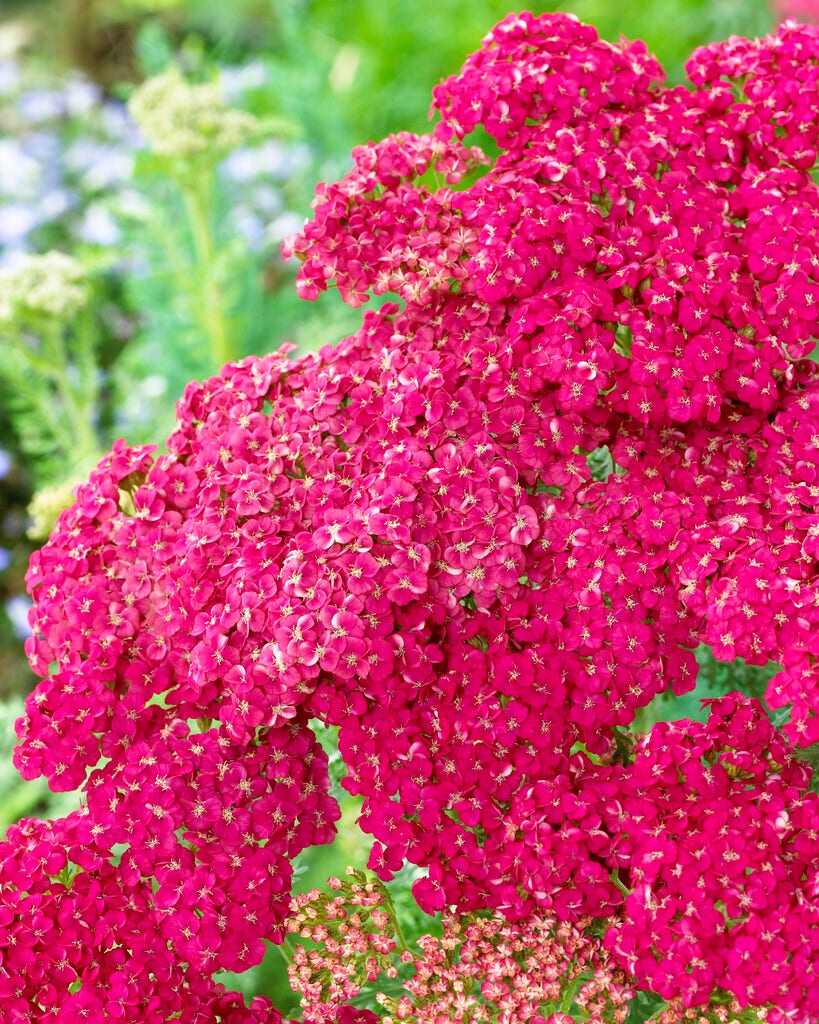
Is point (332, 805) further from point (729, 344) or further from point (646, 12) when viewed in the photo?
point (646, 12)

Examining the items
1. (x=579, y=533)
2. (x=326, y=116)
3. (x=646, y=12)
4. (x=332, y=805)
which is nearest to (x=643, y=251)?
(x=579, y=533)

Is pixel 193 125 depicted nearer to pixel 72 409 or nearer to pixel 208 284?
pixel 208 284

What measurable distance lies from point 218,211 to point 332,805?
214 cm

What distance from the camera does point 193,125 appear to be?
7.79 ft

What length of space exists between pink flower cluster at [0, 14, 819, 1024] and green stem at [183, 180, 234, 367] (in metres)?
1.13

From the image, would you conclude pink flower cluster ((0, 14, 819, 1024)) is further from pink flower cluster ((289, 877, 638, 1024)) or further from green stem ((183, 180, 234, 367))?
green stem ((183, 180, 234, 367))

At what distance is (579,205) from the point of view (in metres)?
1.36

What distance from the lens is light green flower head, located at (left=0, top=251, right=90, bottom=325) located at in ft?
7.76

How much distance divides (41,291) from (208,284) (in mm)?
355

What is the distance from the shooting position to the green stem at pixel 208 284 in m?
2.52

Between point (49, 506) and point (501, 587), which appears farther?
point (49, 506)

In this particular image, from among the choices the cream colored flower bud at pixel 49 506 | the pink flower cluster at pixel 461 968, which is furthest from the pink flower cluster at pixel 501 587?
the cream colored flower bud at pixel 49 506

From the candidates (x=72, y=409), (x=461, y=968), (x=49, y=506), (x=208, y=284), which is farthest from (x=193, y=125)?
(x=461, y=968)

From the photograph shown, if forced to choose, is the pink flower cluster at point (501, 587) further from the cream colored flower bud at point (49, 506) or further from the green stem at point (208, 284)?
the green stem at point (208, 284)
